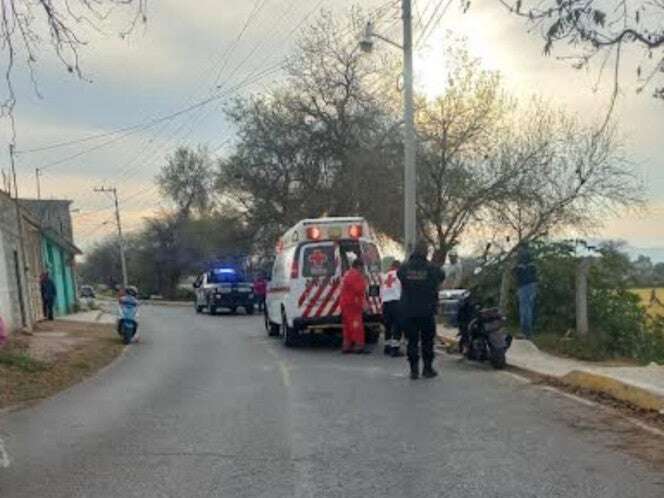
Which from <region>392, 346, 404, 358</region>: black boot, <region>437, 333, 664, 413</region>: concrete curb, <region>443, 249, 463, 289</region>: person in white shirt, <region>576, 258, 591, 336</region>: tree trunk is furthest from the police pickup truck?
<region>437, 333, 664, 413</region>: concrete curb

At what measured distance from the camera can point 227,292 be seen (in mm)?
38344

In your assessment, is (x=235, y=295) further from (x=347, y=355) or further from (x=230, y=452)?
(x=230, y=452)

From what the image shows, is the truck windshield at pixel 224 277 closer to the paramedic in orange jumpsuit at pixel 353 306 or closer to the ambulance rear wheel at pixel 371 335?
the ambulance rear wheel at pixel 371 335

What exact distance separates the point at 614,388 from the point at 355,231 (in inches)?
348

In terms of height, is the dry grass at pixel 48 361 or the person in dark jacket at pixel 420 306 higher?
the person in dark jacket at pixel 420 306

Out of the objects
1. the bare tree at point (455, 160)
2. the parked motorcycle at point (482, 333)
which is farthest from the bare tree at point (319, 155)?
the parked motorcycle at point (482, 333)

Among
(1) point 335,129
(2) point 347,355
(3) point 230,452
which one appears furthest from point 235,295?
(3) point 230,452

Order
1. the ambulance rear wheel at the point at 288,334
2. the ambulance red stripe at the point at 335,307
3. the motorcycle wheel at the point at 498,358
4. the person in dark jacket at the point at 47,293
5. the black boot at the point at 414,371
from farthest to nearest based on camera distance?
the person in dark jacket at the point at 47,293, the ambulance rear wheel at the point at 288,334, the ambulance red stripe at the point at 335,307, the motorcycle wheel at the point at 498,358, the black boot at the point at 414,371

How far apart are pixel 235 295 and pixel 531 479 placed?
107 ft

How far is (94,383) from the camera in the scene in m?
13.5

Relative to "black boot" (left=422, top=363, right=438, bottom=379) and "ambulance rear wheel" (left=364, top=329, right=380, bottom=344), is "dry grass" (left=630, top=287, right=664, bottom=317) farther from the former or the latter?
"black boot" (left=422, top=363, right=438, bottom=379)

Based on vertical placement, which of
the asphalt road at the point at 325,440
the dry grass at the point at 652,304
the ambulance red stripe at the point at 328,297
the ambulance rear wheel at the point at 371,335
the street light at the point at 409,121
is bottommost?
the ambulance rear wheel at the point at 371,335

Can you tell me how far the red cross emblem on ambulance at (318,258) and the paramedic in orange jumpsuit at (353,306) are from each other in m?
1.16

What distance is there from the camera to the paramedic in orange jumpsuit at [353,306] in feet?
54.0
